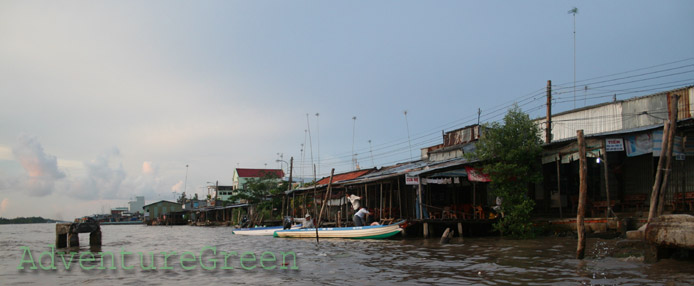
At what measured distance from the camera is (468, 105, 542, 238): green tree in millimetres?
17234

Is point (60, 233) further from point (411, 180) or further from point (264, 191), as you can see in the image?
point (264, 191)

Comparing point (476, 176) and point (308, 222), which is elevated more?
point (476, 176)

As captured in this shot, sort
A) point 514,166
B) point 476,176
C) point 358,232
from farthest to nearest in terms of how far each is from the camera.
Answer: point 358,232, point 476,176, point 514,166

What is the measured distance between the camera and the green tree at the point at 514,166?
56.5 feet

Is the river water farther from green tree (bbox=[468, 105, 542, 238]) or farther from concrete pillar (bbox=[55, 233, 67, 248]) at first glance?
concrete pillar (bbox=[55, 233, 67, 248])

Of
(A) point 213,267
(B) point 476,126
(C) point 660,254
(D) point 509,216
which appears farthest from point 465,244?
(B) point 476,126

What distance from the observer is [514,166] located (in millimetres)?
17109

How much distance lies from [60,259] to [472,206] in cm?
1636

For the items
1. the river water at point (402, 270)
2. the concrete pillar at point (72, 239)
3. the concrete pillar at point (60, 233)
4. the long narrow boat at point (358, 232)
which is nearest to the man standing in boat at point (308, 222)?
the long narrow boat at point (358, 232)

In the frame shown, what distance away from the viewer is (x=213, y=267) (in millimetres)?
11703

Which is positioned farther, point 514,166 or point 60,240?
point 60,240

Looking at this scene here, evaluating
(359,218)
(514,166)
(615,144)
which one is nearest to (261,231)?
(359,218)

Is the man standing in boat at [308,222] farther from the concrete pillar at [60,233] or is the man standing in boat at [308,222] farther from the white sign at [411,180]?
the concrete pillar at [60,233]

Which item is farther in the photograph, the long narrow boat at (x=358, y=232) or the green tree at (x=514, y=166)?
the long narrow boat at (x=358, y=232)
